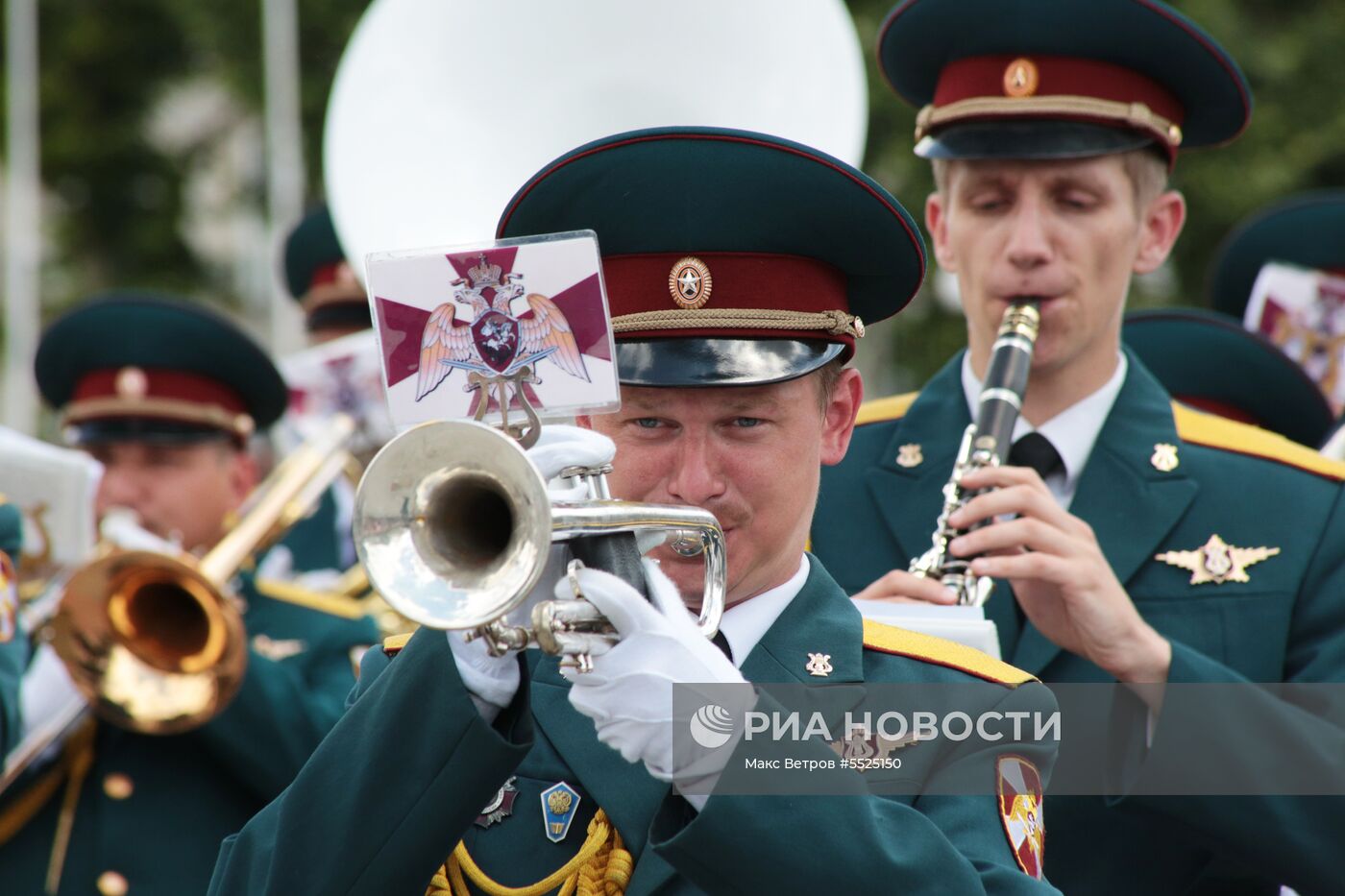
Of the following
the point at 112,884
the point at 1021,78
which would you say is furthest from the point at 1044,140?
the point at 112,884

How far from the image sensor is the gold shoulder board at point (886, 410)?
4.69 m

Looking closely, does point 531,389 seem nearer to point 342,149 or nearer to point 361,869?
point 361,869

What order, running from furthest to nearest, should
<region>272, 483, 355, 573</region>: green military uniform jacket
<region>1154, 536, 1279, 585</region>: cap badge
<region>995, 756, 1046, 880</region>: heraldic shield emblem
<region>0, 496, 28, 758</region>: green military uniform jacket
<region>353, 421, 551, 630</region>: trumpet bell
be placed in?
<region>272, 483, 355, 573</region>: green military uniform jacket → <region>0, 496, 28, 758</region>: green military uniform jacket → <region>1154, 536, 1279, 585</region>: cap badge → <region>995, 756, 1046, 880</region>: heraldic shield emblem → <region>353, 421, 551, 630</region>: trumpet bell

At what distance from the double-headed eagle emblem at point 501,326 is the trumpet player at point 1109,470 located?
1414 millimetres

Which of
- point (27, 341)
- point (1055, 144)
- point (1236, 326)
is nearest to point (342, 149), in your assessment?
point (1055, 144)

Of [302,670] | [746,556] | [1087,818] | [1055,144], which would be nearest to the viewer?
[746,556]

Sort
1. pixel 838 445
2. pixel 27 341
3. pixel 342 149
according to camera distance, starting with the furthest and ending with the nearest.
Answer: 1. pixel 27 341
2. pixel 342 149
3. pixel 838 445

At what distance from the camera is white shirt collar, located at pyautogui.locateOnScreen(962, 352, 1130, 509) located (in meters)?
4.45

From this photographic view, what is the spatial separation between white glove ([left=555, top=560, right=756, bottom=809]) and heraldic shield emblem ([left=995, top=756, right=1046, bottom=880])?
1.87 ft

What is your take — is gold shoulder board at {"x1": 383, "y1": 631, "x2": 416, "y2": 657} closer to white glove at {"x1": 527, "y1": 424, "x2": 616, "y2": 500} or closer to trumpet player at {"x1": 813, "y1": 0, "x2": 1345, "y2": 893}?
white glove at {"x1": 527, "y1": 424, "x2": 616, "y2": 500}

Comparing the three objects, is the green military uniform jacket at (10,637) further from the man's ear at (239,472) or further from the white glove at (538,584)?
the white glove at (538,584)

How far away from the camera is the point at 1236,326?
590cm

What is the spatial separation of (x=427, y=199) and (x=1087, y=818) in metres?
2.17

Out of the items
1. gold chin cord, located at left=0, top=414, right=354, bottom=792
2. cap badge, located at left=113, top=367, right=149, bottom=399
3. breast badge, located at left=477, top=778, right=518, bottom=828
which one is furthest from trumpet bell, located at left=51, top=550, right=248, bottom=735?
breast badge, located at left=477, top=778, right=518, bottom=828
